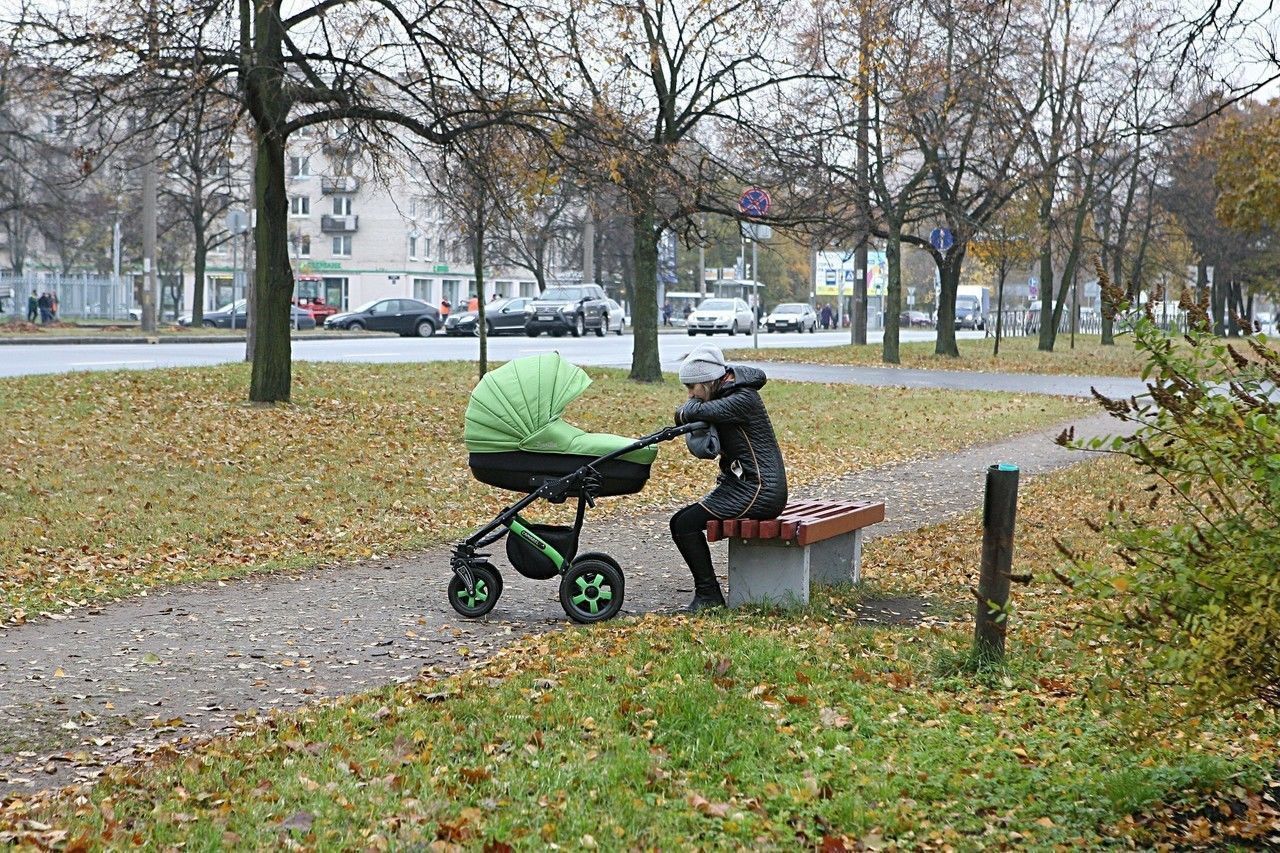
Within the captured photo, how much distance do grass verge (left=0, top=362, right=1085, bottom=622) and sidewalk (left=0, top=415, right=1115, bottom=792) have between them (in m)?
0.59

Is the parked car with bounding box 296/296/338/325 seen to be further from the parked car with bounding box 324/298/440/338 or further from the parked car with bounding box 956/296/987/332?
the parked car with bounding box 956/296/987/332

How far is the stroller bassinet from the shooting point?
818cm

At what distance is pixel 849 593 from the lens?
902 centimetres

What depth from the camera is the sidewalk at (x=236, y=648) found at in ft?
20.0

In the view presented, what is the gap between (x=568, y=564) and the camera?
27.6 ft

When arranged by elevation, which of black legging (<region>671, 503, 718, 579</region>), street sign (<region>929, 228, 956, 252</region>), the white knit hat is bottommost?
black legging (<region>671, 503, 718, 579</region>)

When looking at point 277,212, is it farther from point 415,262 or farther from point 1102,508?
point 415,262

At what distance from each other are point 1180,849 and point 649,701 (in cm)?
227

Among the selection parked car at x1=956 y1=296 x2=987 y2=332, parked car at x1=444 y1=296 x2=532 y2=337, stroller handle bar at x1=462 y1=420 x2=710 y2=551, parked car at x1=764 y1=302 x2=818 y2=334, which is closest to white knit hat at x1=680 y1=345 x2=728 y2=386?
stroller handle bar at x1=462 y1=420 x2=710 y2=551

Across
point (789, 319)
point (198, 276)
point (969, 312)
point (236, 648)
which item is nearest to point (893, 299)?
point (198, 276)

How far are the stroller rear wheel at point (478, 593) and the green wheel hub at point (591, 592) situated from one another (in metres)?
0.47

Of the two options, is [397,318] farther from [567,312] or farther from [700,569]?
[700,569]

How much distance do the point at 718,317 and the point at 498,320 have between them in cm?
1172

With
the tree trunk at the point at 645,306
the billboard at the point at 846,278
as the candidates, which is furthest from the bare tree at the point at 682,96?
the billboard at the point at 846,278
